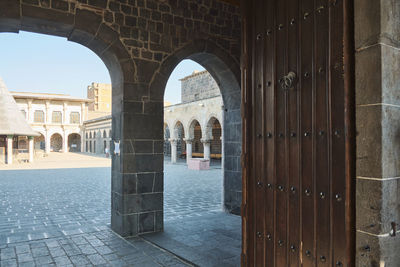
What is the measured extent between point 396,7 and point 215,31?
3927 millimetres

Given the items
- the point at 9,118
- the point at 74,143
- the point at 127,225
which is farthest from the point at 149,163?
the point at 74,143

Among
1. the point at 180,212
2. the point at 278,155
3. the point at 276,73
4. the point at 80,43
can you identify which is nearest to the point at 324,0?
→ the point at 276,73

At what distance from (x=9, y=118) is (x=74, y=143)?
25.3 m

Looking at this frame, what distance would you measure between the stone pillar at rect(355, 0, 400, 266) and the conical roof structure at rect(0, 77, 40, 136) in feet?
70.9

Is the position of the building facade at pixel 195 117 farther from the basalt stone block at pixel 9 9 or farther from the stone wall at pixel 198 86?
the basalt stone block at pixel 9 9

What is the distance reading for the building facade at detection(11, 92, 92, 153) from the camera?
36438mm

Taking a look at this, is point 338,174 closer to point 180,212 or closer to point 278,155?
point 278,155

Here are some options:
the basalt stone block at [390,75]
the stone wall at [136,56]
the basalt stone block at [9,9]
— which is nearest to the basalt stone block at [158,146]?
the stone wall at [136,56]

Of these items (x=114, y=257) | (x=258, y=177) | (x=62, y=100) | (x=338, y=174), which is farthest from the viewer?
(x=62, y=100)

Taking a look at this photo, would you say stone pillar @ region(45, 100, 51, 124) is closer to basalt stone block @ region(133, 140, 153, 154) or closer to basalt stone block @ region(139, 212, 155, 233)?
basalt stone block @ region(133, 140, 153, 154)

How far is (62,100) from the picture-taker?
38719 mm

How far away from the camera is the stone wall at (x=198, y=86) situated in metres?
26.4

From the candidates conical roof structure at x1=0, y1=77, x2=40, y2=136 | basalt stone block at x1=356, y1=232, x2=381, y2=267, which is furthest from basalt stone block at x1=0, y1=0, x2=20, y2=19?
conical roof structure at x1=0, y1=77, x2=40, y2=136

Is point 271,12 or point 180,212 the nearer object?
→ point 271,12
